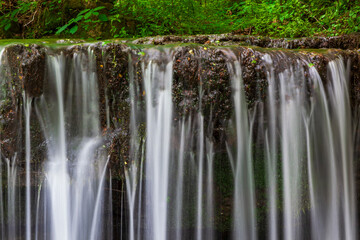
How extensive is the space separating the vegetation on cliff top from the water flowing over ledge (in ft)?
7.97

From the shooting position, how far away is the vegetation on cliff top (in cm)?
544

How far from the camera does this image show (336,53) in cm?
342

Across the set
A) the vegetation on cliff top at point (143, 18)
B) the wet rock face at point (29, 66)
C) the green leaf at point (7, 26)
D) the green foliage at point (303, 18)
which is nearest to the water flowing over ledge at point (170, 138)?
the wet rock face at point (29, 66)

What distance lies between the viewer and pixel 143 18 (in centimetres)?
575

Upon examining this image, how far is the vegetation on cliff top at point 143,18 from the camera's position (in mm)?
5441

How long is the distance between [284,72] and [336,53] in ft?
2.48

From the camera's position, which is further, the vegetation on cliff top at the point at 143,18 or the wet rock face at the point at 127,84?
the vegetation on cliff top at the point at 143,18

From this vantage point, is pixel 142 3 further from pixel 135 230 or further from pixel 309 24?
pixel 135 230

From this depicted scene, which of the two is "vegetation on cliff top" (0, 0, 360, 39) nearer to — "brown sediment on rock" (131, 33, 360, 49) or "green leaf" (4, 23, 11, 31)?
"green leaf" (4, 23, 11, 31)

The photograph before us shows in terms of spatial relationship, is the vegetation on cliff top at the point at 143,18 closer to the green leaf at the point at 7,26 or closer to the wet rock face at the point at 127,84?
the green leaf at the point at 7,26

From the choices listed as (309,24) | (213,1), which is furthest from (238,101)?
(213,1)

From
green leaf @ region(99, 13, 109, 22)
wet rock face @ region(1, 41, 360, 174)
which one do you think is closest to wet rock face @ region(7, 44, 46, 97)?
wet rock face @ region(1, 41, 360, 174)

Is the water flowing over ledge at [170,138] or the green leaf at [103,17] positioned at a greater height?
the green leaf at [103,17]

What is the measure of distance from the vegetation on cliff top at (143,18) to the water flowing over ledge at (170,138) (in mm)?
2431
